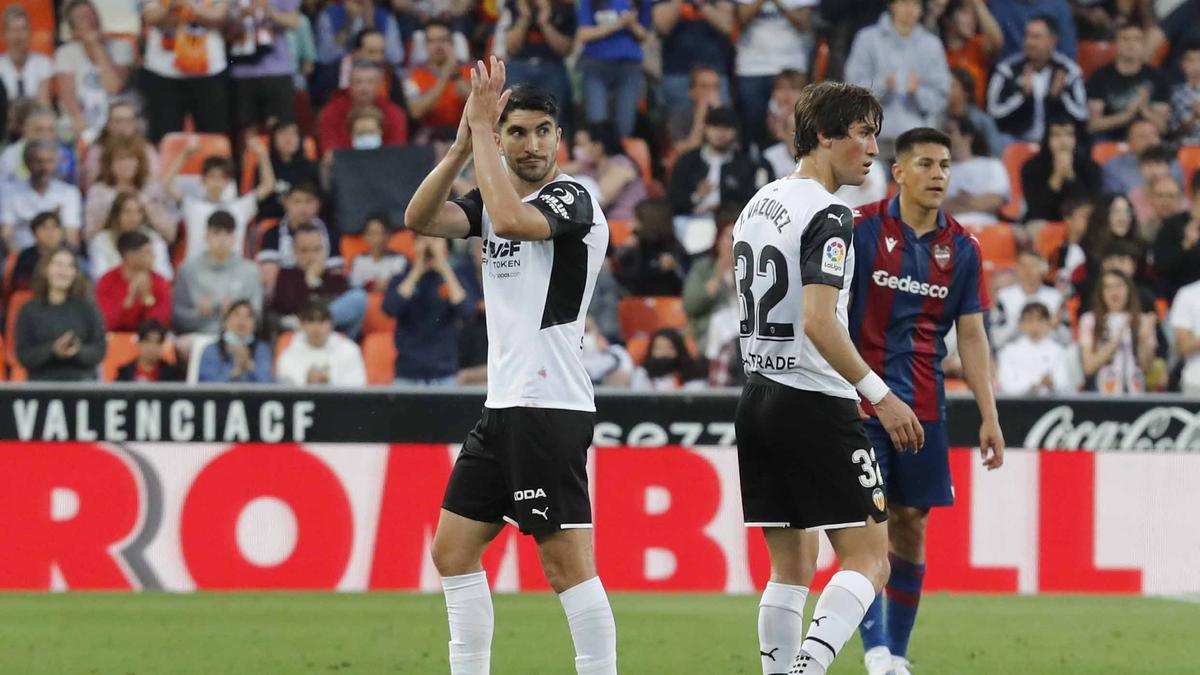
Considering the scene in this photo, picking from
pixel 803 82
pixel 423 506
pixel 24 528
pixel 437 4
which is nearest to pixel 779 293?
pixel 423 506

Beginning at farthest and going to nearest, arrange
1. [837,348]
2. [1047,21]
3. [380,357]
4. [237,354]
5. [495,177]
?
[1047,21] < [380,357] < [237,354] < [837,348] < [495,177]

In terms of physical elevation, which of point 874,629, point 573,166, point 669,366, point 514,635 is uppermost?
point 573,166

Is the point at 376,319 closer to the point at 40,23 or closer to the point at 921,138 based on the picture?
the point at 40,23

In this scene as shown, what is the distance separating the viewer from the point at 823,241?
17.8 ft

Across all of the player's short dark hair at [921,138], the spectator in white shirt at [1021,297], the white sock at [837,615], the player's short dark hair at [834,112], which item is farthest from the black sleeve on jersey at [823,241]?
the spectator in white shirt at [1021,297]

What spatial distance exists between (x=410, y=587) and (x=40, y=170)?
5636 millimetres

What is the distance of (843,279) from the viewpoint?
545cm

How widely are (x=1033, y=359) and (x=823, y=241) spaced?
753 centimetres

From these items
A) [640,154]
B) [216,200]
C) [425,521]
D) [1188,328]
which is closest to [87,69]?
[216,200]

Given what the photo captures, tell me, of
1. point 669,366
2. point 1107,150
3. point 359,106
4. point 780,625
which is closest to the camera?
point 780,625

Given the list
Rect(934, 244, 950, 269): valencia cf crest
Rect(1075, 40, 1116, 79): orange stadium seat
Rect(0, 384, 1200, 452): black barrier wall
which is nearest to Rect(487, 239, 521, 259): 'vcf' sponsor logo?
Rect(934, 244, 950, 269): valencia cf crest

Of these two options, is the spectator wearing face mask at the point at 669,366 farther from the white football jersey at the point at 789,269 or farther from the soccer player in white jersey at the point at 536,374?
the soccer player in white jersey at the point at 536,374

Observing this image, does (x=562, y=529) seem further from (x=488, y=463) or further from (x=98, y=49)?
(x=98, y=49)

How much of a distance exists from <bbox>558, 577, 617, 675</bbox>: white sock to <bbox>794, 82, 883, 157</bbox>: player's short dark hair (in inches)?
60.6
